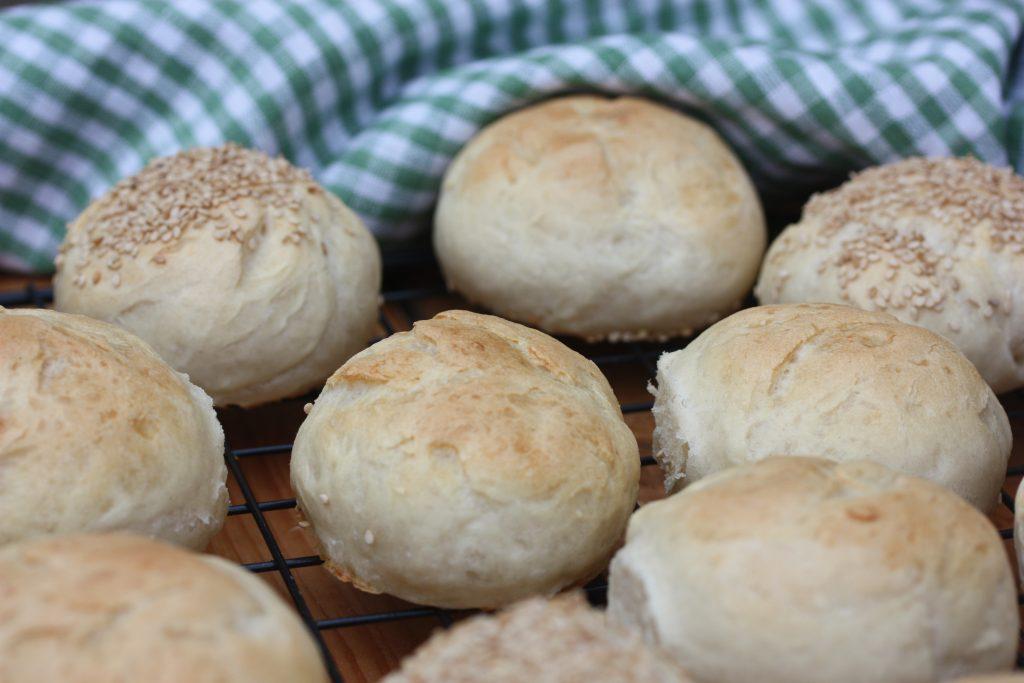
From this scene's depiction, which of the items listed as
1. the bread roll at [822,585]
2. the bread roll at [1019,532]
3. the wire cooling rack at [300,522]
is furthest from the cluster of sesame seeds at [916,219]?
the bread roll at [822,585]

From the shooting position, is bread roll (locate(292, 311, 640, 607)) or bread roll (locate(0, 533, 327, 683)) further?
bread roll (locate(292, 311, 640, 607))

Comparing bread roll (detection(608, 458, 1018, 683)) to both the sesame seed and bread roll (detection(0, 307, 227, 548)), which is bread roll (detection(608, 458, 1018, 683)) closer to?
bread roll (detection(0, 307, 227, 548))

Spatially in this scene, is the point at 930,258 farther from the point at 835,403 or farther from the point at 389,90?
the point at 389,90

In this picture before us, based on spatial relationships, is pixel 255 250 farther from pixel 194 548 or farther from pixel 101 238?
pixel 194 548

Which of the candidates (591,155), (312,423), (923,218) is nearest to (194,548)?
(312,423)

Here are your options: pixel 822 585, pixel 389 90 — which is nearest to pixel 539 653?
pixel 822 585

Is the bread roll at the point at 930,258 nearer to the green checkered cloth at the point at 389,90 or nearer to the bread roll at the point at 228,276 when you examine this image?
the green checkered cloth at the point at 389,90

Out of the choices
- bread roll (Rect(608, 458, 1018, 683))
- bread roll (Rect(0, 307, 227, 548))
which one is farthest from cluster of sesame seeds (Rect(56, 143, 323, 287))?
bread roll (Rect(608, 458, 1018, 683))

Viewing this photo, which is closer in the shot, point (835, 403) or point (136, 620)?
point (136, 620)
